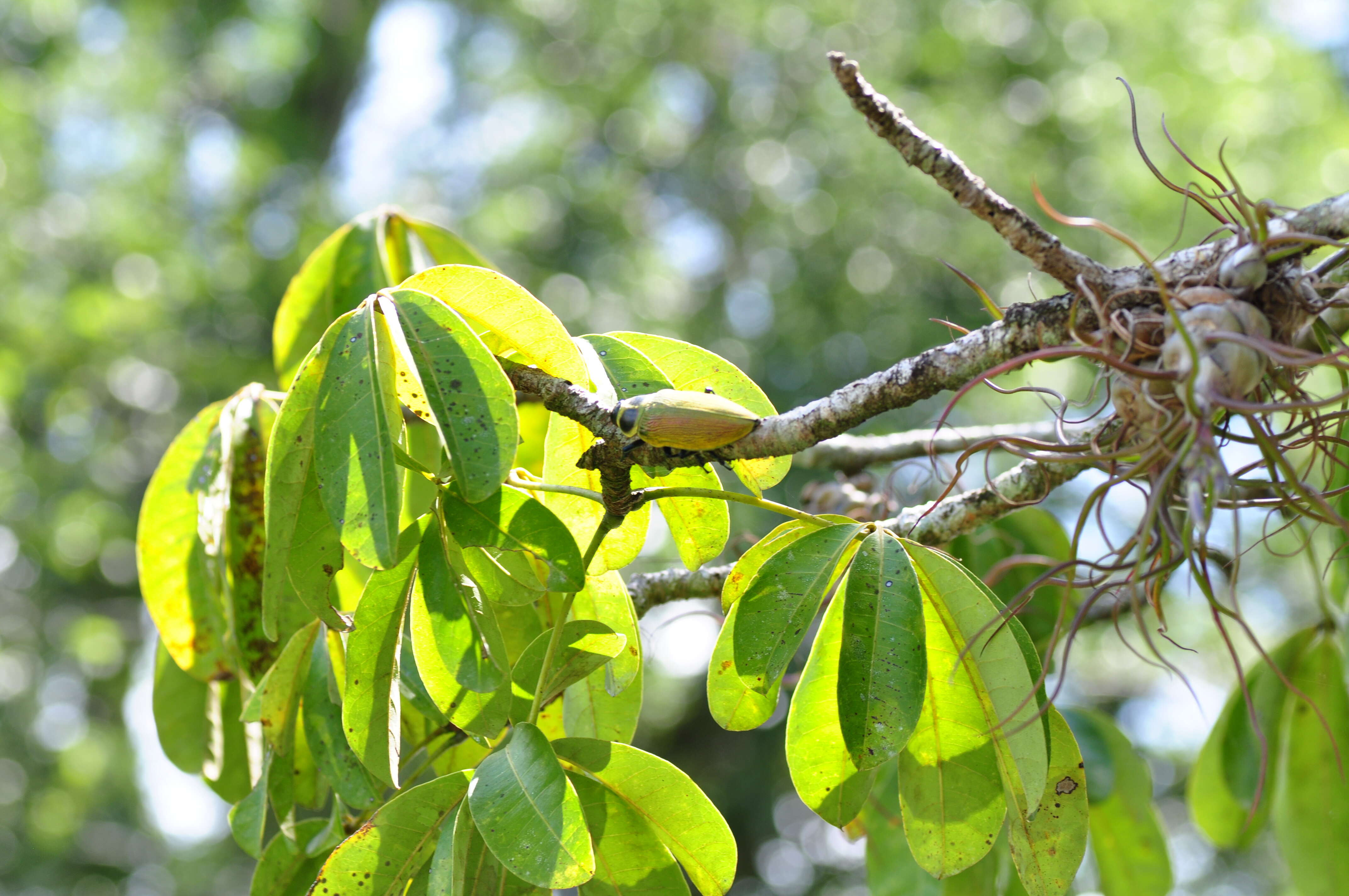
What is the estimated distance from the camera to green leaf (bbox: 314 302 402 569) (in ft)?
2.25

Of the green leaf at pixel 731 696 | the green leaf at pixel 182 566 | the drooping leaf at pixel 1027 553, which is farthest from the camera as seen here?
the drooping leaf at pixel 1027 553

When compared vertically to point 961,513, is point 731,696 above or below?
below

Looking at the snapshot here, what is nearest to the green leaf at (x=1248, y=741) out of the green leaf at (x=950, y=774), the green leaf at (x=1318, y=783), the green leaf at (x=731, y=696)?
the green leaf at (x=1318, y=783)

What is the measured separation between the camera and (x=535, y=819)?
0.68 metres

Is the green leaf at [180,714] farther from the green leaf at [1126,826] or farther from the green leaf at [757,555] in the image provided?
the green leaf at [1126,826]

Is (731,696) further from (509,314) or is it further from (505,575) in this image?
(509,314)

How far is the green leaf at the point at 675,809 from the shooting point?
817mm

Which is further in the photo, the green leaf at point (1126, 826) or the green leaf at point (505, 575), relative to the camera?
the green leaf at point (1126, 826)

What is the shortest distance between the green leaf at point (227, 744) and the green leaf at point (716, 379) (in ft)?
2.56

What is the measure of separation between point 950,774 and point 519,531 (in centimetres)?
43

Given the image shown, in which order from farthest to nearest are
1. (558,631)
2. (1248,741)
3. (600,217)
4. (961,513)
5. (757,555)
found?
(600,217)
(1248,741)
(961,513)
(757,555)
(558,631)

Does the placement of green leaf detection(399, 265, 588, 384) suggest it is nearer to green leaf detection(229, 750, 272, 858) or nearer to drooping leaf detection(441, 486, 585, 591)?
drooping leaf detection(441, 486, 585, 591)

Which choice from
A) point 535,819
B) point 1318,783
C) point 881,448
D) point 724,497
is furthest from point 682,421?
point 1318,783

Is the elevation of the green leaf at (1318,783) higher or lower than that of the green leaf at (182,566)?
higher
